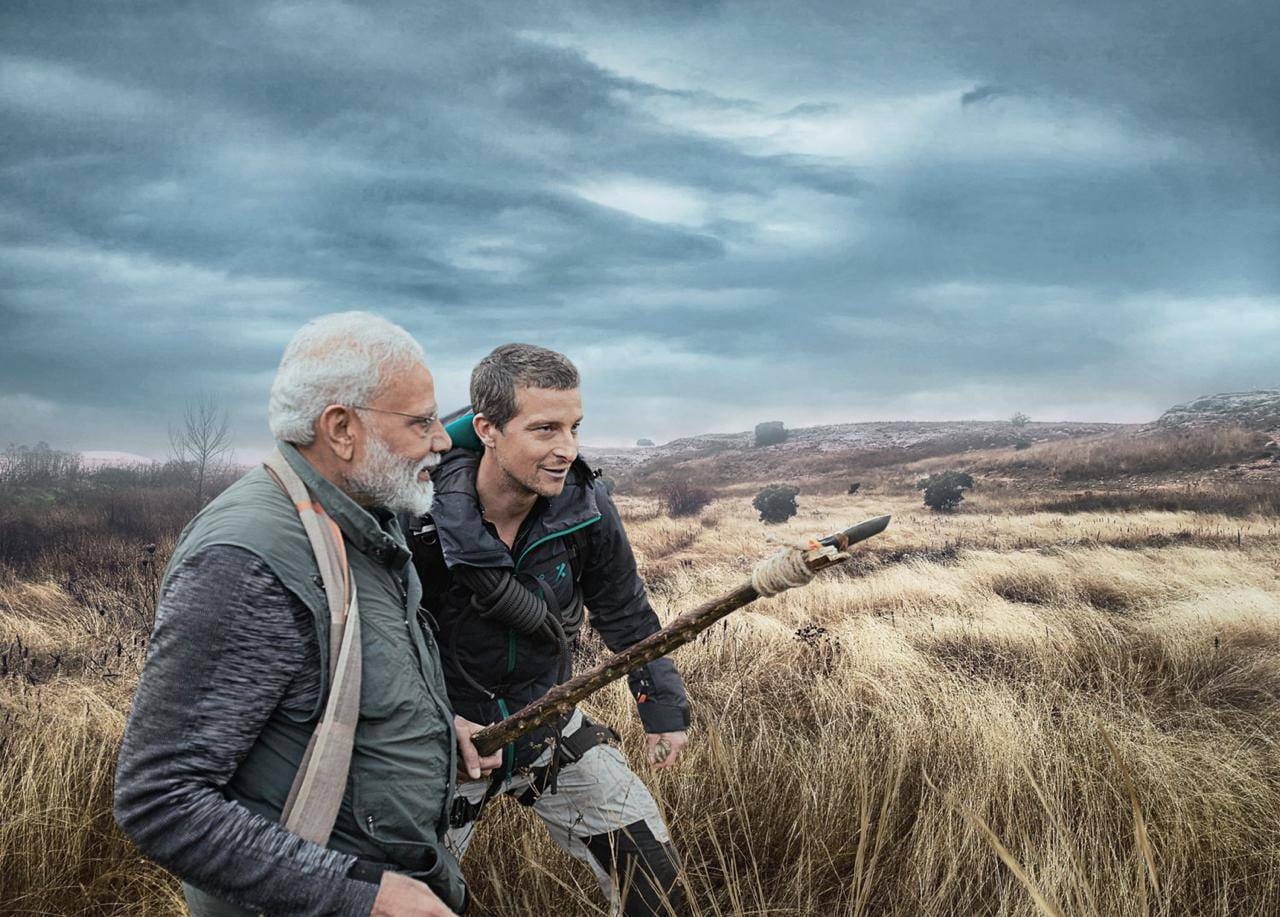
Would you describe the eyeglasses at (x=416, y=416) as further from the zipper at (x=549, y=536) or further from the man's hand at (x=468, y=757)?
the zipper at (x=549, y=536)

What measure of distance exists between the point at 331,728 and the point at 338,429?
0.59 m

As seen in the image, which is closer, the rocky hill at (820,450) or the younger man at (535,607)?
the younger man at (535,607)

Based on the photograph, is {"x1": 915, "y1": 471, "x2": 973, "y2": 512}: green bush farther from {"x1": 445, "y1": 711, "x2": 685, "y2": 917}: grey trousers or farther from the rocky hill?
{"x1": 445, "y1": 711, "x2": 685, "y2": 917}: grey trousers

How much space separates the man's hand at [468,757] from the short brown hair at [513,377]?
3.37ft

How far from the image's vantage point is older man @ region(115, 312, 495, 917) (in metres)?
1.43

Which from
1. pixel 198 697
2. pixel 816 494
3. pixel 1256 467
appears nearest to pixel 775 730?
pixel 198 697

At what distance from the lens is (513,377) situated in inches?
113

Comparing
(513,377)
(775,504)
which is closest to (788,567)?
(513,377)

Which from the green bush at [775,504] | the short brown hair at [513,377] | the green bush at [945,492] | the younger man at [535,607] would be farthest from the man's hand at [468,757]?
the green bush at [945,492]

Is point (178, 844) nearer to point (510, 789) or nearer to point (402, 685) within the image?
point (402, 685)

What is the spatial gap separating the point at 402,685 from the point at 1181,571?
422 inches

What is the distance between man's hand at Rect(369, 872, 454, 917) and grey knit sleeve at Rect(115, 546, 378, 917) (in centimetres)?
3

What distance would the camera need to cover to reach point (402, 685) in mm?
1670

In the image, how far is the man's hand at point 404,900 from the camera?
1.48 m
